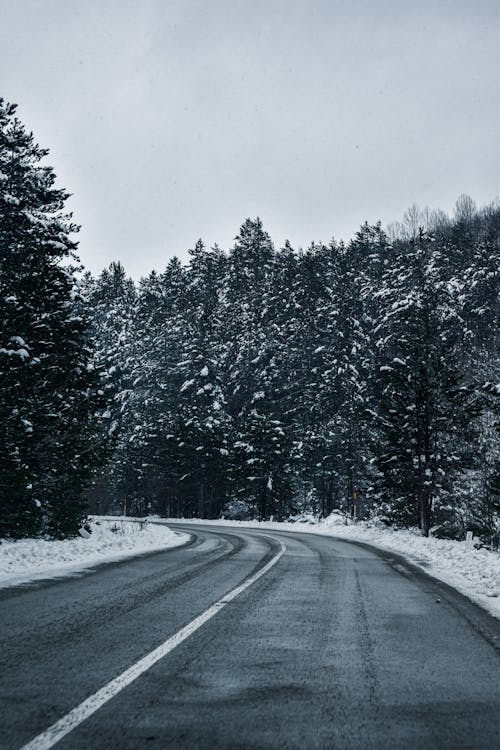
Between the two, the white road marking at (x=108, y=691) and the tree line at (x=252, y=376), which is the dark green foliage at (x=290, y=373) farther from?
the white road marking at (x=108, y=691)

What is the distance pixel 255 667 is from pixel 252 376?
5732 cm

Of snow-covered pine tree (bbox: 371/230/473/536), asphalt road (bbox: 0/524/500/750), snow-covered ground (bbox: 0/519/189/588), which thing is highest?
snow-covered pine tree (bbox: 371/230/473/536)

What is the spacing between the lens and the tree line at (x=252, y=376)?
18.3 meters

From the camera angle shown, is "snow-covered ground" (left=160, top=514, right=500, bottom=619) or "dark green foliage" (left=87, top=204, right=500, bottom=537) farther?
"dark green foliage" (left=87, top=204, right=500, bottom=537)

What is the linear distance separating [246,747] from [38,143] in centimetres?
2399

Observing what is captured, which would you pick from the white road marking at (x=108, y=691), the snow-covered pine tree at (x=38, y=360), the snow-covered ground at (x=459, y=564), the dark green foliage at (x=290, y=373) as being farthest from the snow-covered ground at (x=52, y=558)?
the dark green foliage at (x=290, y=373)

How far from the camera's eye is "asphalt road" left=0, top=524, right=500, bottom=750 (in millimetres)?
3406

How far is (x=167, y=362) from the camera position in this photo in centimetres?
6875

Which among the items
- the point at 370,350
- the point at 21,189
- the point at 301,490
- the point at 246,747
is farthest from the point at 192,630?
the point at 301,490

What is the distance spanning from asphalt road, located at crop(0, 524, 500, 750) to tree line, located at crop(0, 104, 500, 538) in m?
9.40

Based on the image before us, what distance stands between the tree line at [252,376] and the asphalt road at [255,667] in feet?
30.9

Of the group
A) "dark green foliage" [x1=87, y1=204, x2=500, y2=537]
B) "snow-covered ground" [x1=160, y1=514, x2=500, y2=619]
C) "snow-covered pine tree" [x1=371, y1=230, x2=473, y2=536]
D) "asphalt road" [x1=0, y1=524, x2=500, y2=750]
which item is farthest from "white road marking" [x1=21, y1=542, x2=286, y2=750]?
"dark green foliage" [x1=87, y1=204, x2=500, y2=537]

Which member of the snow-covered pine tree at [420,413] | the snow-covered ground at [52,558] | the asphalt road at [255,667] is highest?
the snow-covered pine tree at [420,413]

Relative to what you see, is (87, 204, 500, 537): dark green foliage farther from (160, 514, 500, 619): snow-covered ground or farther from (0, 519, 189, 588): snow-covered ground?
(0, 519, 189, 588): snow-covered ground
